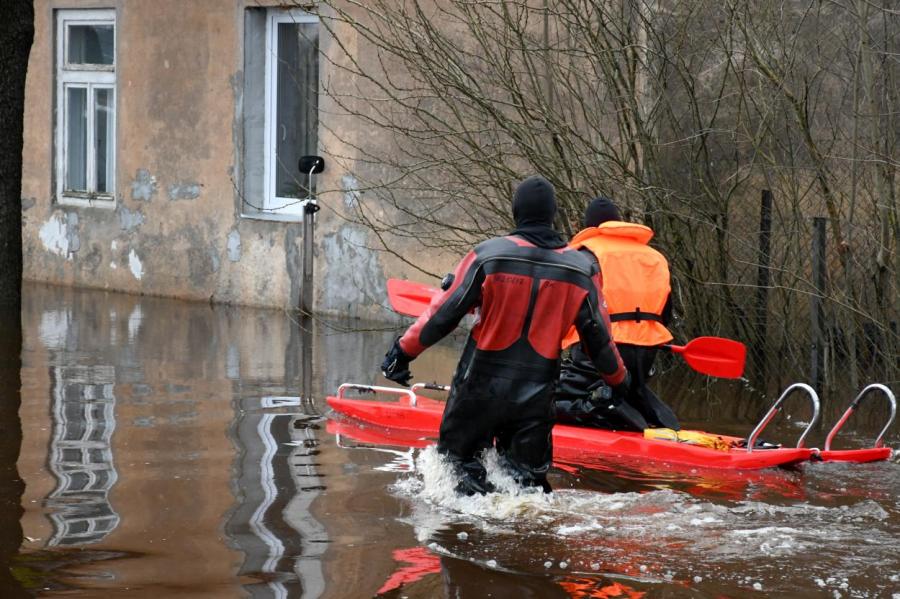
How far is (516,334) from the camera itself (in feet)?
22.2

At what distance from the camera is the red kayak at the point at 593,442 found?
27.4 feet

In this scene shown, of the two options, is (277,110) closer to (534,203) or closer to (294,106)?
(294,106)

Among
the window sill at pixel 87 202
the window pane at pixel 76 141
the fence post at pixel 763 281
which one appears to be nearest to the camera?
the fence post at pixel 763 281

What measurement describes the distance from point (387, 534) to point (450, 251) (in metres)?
7.25

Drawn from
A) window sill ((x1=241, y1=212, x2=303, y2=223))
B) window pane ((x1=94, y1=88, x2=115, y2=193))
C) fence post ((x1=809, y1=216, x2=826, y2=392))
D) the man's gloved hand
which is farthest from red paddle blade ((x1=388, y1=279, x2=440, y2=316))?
window pane ((x1=94, y1=88, x2=115, y2=193))

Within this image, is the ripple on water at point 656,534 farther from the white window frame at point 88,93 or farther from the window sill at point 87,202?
the white window frame at point 88,93

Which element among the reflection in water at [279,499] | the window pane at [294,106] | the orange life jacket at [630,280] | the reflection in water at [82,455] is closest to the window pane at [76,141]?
the window pane at [294,106]

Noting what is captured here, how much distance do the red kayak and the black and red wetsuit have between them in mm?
1732

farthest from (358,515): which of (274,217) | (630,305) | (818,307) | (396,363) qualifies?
(274,217)

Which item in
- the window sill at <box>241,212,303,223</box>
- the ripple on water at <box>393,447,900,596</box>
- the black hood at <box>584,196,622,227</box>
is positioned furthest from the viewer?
the window sill at <box>241,212,303,223</box>

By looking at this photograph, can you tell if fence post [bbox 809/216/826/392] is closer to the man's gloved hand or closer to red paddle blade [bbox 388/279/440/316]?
the man's gloved hand

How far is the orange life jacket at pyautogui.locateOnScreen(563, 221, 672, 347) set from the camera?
339 inches

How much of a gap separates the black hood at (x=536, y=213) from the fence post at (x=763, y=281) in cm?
510

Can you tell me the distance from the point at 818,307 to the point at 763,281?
76 cm
